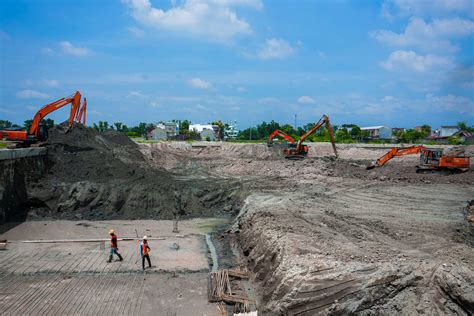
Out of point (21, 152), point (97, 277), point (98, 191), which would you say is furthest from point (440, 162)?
point (21, 152)

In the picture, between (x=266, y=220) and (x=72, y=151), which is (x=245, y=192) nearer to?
(x=266, y=220)

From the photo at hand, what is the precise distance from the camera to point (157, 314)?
1116cm

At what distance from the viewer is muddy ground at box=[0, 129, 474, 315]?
9.59 m

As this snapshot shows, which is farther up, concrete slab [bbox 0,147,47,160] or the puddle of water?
concrete slab [bbox 0,147,47,160]

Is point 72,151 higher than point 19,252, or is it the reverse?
point 72,151

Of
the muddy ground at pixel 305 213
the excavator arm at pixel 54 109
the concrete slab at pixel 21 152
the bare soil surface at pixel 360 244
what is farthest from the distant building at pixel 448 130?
the concrete slab at pixel 21 152

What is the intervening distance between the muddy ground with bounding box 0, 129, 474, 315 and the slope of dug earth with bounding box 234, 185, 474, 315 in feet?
0.10

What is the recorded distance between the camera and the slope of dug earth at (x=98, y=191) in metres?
22.5

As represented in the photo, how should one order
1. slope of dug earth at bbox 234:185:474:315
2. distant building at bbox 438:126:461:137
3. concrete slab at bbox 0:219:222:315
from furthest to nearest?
distant building at bbox 438:126:461:137 < concrete slab at bbox 0:219:222:315 < slope of dug earth at bbox 234:185:474:315

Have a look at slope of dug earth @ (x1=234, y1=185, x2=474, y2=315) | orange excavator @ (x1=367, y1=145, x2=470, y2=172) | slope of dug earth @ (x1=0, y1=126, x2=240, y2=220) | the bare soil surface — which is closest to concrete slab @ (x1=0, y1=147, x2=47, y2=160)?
slope of dug earth @ (x1=0, y1=126, x2=240, y2=220)

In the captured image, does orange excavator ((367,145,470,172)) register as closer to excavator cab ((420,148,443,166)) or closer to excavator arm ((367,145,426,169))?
excavator cab ((420,148,443,166))

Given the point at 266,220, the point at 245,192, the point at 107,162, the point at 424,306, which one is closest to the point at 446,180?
the point at 245,192

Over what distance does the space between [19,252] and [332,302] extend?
12925mm

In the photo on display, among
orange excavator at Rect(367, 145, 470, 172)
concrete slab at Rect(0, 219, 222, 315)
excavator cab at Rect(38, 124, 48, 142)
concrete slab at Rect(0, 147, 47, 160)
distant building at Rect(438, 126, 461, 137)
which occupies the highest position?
distant building at Rect(438, 126, 461, 137)
